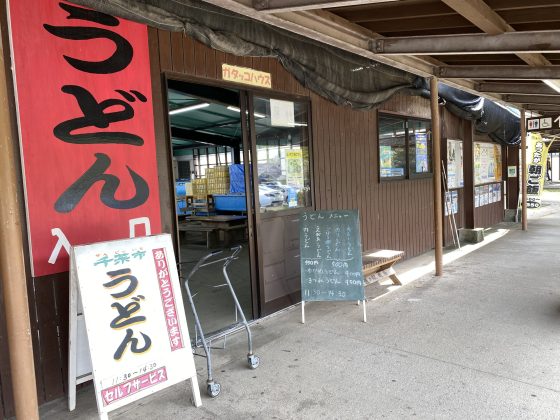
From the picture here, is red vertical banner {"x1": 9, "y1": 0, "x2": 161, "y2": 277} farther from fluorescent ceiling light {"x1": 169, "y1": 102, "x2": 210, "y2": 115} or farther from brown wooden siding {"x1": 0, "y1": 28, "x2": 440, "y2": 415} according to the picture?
fluorescent ceiling light {"x1": 169, "y1": 102, "x2": 210, "y2": 115}

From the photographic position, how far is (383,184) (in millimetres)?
6039

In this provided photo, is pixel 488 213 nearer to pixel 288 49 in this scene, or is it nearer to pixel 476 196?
pixel 476 196

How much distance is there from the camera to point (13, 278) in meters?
1.89

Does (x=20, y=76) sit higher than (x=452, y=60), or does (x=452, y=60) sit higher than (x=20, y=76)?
(x=452, y=60)

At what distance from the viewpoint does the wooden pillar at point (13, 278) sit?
1869mm

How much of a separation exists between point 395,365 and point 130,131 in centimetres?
249

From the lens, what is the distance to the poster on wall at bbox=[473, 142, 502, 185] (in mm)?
9016

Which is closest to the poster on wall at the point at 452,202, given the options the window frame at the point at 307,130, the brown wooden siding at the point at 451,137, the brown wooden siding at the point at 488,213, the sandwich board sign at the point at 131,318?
the brown wooden siding at the point at 451,137

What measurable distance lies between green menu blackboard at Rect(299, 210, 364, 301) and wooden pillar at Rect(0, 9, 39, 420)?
8.04ft

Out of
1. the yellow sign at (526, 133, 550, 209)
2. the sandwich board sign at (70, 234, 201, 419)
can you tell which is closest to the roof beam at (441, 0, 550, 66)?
the sandwich board sign at (70, 234, 201, 419)

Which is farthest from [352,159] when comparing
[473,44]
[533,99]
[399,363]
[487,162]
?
[487,162]

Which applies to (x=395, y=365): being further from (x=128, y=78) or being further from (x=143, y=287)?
(x=128, y=78)

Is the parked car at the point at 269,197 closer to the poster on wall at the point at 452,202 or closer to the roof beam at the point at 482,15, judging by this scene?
the roof beam at the point at 482,15

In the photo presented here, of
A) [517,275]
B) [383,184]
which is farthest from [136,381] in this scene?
[517,275]
